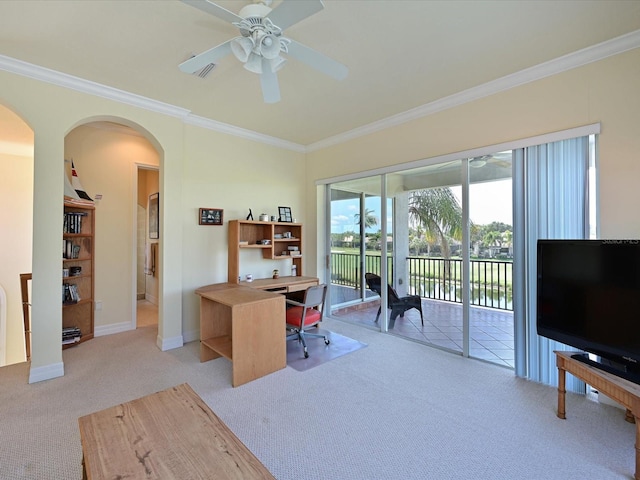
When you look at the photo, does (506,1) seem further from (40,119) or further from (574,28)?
(40,119)

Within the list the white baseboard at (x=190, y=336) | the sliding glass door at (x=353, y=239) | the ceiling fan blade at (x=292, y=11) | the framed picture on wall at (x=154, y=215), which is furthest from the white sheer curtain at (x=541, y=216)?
the framed picture on wall at (x=154, y=215)

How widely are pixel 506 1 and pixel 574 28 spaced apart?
0.69 m

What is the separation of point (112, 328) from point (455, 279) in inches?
180

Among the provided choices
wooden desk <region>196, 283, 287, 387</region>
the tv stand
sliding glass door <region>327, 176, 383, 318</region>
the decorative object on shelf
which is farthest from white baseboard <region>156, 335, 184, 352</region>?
the tv stand

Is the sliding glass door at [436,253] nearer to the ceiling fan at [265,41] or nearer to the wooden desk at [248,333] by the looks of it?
the wooden desk at [248,333]

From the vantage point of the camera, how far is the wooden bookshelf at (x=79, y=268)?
3.51 meters

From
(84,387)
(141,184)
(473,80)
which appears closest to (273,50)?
(473,80)

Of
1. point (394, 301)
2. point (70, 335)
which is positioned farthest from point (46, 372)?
point (394, 301)

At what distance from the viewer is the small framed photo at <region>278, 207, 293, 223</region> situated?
4543 millimetres

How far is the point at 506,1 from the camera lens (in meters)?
1.86

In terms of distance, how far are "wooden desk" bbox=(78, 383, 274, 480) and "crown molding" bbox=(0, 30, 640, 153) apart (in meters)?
2.99

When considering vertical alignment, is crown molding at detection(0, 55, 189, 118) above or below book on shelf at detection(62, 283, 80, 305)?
above

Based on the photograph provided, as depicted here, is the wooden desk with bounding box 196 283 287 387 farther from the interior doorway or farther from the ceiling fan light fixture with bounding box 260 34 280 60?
the interior doorway

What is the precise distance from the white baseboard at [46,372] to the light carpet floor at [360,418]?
0.07 meters
